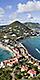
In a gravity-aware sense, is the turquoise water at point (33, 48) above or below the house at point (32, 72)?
below

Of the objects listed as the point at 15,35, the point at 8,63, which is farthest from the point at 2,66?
the point at 15,35

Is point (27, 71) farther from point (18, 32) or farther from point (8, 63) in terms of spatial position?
point (18, 32)

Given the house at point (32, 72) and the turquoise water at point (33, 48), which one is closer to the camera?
the house at point (32, 72)

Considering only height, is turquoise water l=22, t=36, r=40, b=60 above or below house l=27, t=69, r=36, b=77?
below

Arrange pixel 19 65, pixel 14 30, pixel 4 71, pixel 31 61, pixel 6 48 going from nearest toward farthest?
pixel 4 71, pixel 19 65, pixel 31 61, pixel 6 48, pixel 14 30

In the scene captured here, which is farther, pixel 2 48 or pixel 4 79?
pixel 2 48

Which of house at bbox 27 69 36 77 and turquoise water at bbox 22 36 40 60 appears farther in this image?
turquoise water at bbox 22 36 40 60

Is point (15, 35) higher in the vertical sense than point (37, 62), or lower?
lower

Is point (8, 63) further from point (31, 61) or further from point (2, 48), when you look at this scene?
point (2, 48)

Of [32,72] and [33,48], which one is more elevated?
[32,72]

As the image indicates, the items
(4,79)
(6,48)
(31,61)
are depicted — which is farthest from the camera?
(6,48)
